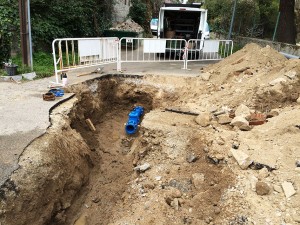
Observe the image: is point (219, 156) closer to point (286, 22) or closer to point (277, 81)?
point (277, 81)

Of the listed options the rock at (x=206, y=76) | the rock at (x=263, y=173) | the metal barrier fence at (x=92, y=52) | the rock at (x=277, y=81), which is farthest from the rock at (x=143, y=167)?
the rock at (x=206, y=76)

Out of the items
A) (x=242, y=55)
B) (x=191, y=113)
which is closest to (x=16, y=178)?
(x=191, y=113)

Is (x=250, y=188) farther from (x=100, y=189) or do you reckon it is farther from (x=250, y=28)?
(x=250, y=28)

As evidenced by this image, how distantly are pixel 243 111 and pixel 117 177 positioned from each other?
3.17 metres

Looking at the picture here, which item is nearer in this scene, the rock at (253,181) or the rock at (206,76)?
the rock at (253,181)

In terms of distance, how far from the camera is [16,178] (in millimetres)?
3789

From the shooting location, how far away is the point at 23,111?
5750 millimetres

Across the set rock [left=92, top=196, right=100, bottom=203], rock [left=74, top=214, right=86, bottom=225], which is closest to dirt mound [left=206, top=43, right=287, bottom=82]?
rock [left=92, top=196, right=100, bottom=203]

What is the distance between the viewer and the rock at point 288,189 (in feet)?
12.2

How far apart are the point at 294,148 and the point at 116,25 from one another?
657 inches

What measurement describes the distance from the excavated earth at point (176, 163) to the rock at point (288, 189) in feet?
0.04

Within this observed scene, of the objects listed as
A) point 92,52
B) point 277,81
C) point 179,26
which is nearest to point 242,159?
point 277,81

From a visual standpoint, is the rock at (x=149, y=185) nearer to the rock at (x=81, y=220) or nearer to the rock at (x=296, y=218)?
the rock at (x=81, y=220)

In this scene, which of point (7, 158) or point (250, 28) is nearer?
point (7, 158)
